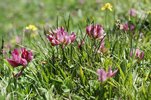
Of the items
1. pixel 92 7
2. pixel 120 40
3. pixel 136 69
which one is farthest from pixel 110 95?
pixel 92 7

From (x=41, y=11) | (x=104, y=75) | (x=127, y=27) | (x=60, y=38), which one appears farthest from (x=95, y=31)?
(x=41, y=11)

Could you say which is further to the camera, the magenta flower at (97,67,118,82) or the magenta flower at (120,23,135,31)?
the magenta flower at (120,23,135,31)

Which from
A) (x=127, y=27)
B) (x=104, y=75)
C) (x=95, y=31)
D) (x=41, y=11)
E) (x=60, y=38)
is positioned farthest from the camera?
(x=41, y=11)

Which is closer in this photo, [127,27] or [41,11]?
[127,27]

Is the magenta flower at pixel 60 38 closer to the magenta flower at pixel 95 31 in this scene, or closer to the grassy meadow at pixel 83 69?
the grassy meadow at pixel 83 69

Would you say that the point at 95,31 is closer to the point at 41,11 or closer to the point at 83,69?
the point at 83,69

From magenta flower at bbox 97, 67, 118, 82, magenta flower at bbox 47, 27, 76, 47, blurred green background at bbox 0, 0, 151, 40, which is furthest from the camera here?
blurred green background at bbox 0, 0, 151, 40

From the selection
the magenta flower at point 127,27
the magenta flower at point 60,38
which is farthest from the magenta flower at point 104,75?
the magenta flower at point 127,27

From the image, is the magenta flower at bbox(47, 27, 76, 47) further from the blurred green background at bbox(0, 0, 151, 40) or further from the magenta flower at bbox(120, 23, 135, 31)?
the blurred green background at bbox(0, 0, 151, 40)

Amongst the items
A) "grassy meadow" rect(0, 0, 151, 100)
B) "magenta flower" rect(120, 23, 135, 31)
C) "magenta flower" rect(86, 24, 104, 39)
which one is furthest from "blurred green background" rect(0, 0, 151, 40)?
"magenta flower" rect(86, 24, 104, 39)
